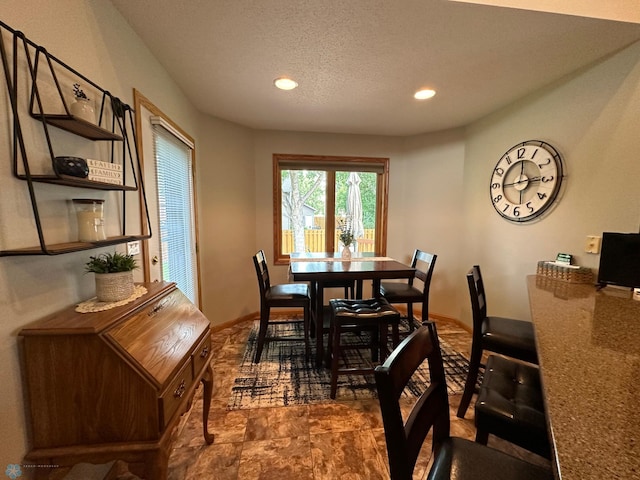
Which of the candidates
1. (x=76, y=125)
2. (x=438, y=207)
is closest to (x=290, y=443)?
(x=76, y=125)

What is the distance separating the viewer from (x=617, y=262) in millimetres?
1631

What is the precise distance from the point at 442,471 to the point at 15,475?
1.37m

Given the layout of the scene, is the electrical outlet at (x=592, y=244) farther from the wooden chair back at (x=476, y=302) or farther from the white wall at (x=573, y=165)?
the wooden chair back at (x=476, y=302)

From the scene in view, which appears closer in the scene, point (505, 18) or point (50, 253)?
point (50, 253)

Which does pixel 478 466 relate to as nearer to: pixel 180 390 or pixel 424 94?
pixel 180 390

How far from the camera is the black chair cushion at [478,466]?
2.57ft

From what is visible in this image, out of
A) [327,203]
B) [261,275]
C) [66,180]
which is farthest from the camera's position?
[327,203]

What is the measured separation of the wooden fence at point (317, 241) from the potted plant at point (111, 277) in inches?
100

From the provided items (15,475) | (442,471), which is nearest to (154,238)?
(15,475)

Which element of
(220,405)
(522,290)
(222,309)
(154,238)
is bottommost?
(220,405)

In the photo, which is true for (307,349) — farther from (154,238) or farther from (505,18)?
(505,18)

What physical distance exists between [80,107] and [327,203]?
9.31 feet

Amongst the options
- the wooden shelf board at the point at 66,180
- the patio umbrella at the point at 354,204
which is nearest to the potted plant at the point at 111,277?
the wooden shelf board at the point at 66,180

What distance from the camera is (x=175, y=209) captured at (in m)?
2.25
